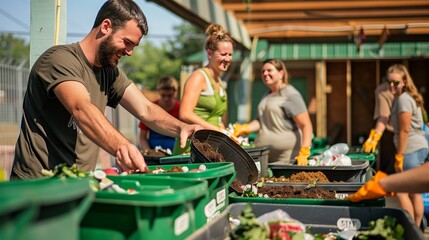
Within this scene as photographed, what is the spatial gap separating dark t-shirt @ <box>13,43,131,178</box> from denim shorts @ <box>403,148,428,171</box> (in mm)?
4469

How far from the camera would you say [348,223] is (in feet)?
8.77

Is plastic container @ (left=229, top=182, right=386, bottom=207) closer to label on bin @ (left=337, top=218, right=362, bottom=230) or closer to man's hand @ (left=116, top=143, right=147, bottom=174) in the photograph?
label on bin @ (left=337, top=218, right=362, bottom=230)

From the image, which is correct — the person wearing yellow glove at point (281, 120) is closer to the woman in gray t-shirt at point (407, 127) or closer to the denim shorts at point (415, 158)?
the woman in gray t-shirt at point (407, 127)

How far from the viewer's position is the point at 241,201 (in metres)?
3.07

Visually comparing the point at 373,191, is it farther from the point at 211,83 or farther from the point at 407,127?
the point at 407,127

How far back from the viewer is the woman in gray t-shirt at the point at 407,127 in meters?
5.87

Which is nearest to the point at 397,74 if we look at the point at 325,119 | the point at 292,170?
the point at 292,170

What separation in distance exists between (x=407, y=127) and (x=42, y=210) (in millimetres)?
5273

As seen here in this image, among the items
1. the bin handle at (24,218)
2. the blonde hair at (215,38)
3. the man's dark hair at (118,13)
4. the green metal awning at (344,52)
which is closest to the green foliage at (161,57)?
the green metal awning at (344,52)

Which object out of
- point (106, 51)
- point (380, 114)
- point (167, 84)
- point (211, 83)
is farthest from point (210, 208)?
point (380, 114)

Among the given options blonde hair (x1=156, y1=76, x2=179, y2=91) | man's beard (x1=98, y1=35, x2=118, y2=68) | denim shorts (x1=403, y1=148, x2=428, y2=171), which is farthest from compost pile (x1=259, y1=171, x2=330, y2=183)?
blonde hair (x1=156, y1=76, x2=179, y2=91)

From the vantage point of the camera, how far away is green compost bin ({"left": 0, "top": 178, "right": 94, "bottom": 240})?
1.32 metres

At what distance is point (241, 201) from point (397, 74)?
3.74 m

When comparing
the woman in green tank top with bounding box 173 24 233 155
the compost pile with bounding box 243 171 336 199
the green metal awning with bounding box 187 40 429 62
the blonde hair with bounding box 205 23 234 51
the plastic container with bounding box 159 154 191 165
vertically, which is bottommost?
the compost pile with bounding box 243 171 336 199
